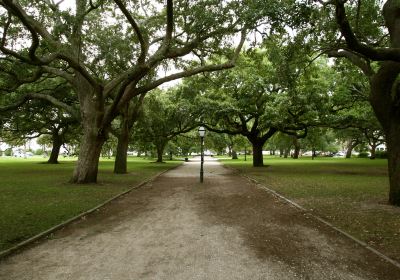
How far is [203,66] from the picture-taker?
55.6ft

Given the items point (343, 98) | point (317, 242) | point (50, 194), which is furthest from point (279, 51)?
point (343, 98)


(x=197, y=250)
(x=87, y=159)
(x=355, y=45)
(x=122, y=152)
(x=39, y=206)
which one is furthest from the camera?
(x=122, y=152)

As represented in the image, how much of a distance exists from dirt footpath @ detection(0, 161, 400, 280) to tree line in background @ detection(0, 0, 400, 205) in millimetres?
4284

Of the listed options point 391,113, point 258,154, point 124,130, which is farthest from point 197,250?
point 258,154

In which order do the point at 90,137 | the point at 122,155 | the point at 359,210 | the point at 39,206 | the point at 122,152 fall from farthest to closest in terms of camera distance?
the point at 122,152 → the point at 122,155 → the point at 90,137 → the point at 39,206 → the point at 359,210

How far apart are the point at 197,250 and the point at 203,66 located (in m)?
11.9

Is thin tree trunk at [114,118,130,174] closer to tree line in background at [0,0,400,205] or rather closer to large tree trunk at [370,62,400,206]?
tree line in background at [0,0,400,205]

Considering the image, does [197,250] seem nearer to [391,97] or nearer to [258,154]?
[391,97]

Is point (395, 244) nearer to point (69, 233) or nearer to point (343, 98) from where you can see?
point (69, 233)

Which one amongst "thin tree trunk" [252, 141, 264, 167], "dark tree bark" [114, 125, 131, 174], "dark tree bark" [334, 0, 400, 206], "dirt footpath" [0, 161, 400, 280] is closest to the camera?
"dirt footpath" [0, 161, 400, 280]

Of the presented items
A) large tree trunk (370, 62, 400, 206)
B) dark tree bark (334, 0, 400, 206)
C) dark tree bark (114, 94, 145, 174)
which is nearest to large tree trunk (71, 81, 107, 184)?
dark tree bark (114, 94, 145, 174)

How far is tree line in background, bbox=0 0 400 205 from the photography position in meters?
10.4

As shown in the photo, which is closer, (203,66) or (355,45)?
(355,45)

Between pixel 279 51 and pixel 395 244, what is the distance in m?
6.75
